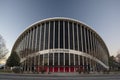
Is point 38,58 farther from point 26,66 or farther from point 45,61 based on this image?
point 26,66

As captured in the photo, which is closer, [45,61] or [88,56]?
[45,61]

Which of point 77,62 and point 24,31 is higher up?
point 24,31

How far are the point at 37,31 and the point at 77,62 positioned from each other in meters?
26.8

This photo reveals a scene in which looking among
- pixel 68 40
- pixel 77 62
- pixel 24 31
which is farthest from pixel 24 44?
pixel 77 62

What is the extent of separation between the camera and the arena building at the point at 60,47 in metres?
71.4

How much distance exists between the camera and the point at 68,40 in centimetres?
7544

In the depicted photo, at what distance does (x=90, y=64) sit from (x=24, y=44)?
38410mm

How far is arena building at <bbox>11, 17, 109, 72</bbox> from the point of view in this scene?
71.4 meters

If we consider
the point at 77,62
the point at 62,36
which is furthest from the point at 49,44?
the point at 77,62

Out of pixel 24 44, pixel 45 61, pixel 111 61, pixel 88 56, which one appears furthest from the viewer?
pixel 111 61

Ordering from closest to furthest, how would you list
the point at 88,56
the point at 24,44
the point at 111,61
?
1. the point at 88,56
2. the point at 24,44
3. the point at 111,61

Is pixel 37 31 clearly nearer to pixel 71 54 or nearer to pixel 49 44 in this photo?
pixel 49 44

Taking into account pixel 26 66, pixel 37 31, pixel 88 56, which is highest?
pixel 37 31

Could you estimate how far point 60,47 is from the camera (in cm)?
7369
